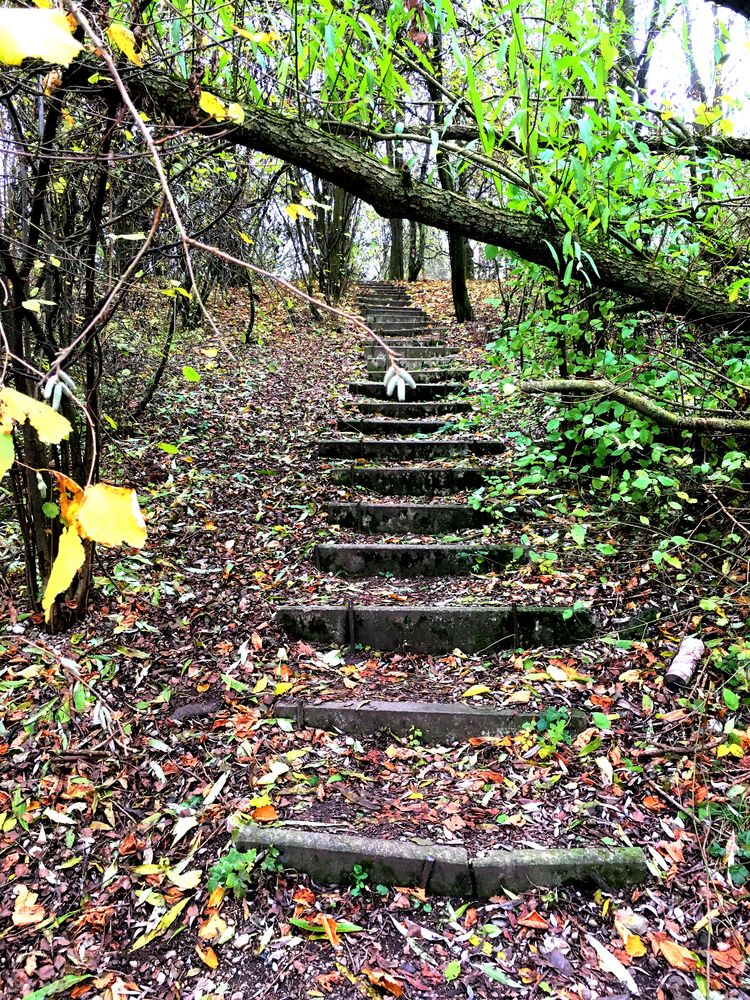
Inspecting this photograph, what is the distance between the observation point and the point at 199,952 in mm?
1746

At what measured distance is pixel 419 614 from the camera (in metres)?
2.90

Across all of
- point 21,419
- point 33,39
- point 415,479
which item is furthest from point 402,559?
point 33,39

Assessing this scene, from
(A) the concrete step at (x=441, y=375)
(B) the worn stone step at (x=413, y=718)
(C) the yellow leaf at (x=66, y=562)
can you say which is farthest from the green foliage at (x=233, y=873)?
(A) the concrete step at (x=441, y=375)

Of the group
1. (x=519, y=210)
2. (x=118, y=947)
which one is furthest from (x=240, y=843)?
(x=519, y=210)

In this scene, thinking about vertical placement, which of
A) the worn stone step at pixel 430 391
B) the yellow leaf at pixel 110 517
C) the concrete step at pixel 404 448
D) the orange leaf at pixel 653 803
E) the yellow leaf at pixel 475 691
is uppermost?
the worn stone step at pixel 430 391

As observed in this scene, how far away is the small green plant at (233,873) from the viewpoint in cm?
189

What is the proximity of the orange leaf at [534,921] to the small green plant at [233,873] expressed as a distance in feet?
2.93

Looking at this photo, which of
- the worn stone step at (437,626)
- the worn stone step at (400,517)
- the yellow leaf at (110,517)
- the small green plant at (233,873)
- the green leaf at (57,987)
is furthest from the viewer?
the worn stone step at (400,517)

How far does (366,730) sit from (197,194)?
535 centimetres

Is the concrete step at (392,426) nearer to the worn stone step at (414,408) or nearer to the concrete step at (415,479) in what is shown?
the worn stone step at (414,408)

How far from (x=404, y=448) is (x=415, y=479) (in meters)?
0.48

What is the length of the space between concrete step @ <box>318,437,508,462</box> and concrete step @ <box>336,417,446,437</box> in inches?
10.1

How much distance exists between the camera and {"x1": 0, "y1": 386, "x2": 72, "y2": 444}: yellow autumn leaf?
0.77m

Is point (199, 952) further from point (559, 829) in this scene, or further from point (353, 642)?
point (353, 642)
